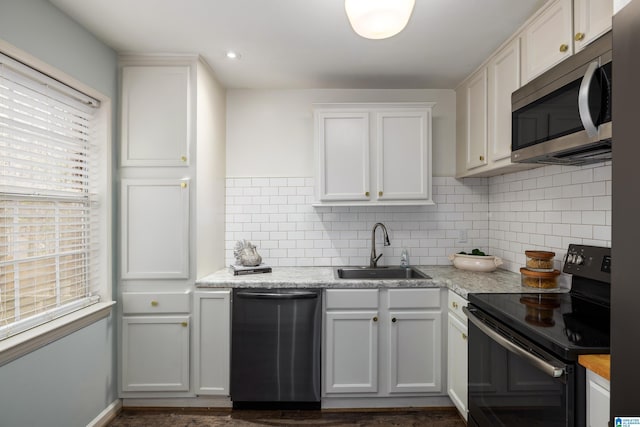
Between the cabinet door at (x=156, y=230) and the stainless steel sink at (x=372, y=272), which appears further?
the stainless steel sink at (x=372, y=272)

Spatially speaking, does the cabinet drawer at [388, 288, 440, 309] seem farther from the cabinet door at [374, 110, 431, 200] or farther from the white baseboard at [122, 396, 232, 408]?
the white baseboard at [122, 396, 232, 408]

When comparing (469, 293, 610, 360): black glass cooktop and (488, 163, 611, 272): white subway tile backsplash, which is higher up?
(488, 163, 611, 272): white subway tile backsplash

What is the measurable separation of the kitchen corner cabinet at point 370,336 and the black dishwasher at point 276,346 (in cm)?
12

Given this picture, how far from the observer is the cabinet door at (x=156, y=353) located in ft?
7.93

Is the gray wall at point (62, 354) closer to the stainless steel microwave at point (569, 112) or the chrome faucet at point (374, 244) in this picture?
the chrome faucet at point (374, 244)

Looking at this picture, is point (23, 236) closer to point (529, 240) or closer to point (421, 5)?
point (421, 5)

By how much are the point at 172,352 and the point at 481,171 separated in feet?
8.25

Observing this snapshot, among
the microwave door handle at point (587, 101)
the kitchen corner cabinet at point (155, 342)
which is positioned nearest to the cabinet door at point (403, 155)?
the microwave door handle at point (587, 101)

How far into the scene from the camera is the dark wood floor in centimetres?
234

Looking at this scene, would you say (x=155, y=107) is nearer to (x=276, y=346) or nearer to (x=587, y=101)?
(x=276, y=346)

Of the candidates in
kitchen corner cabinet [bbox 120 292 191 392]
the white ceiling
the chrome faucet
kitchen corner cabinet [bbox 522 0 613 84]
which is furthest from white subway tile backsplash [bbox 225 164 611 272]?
kitchen corner cabinet [bbox 522 0 613 84]

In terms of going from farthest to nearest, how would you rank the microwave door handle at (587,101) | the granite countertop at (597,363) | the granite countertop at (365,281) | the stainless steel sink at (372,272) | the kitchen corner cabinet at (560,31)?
the stainless steel sink at (372,272), the granite countertop at (365,281), the kitchen corner cabinet at (560,31), the microwave door handle at (587,101), the granite countertop at (597,363)

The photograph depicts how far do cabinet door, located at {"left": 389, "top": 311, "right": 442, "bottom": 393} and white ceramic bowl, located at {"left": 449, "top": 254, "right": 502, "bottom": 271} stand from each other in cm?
58

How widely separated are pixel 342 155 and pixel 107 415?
7.81ft
